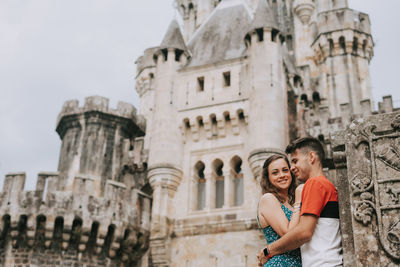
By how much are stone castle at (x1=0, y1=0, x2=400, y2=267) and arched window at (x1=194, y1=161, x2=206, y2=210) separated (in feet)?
0.17

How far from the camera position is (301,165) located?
16.4 feet

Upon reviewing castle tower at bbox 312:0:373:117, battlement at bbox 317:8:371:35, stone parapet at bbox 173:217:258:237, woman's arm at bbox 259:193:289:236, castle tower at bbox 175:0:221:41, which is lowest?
woman's arm at bbox 259:193:289:236

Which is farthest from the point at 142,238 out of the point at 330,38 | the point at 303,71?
the point at 330,38

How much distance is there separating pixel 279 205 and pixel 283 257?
46cm

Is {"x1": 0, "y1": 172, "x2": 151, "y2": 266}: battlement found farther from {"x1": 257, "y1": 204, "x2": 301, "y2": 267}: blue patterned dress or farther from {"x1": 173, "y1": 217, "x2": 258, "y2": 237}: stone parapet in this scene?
{"x1": 257, "y1": 204, "x2": 301, "y2": 267}: blue patterned dress

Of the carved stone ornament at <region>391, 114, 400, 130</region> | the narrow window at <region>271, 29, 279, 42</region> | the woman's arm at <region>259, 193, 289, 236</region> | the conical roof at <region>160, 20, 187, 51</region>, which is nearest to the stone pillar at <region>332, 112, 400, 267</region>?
the carved stone ornament at <region>391, 114, 400, 130</region>

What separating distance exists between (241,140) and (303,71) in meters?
9.22

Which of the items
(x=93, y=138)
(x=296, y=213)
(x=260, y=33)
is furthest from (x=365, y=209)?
(x=93, y=138)

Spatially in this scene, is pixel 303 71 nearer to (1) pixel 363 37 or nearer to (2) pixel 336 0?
(1) pixel 363 37

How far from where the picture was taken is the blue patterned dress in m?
4.69

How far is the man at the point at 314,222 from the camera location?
450 cm

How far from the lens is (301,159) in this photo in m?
5.00

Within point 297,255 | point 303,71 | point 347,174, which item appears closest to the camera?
point 297,255

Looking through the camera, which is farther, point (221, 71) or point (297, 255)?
point (221, 71)
